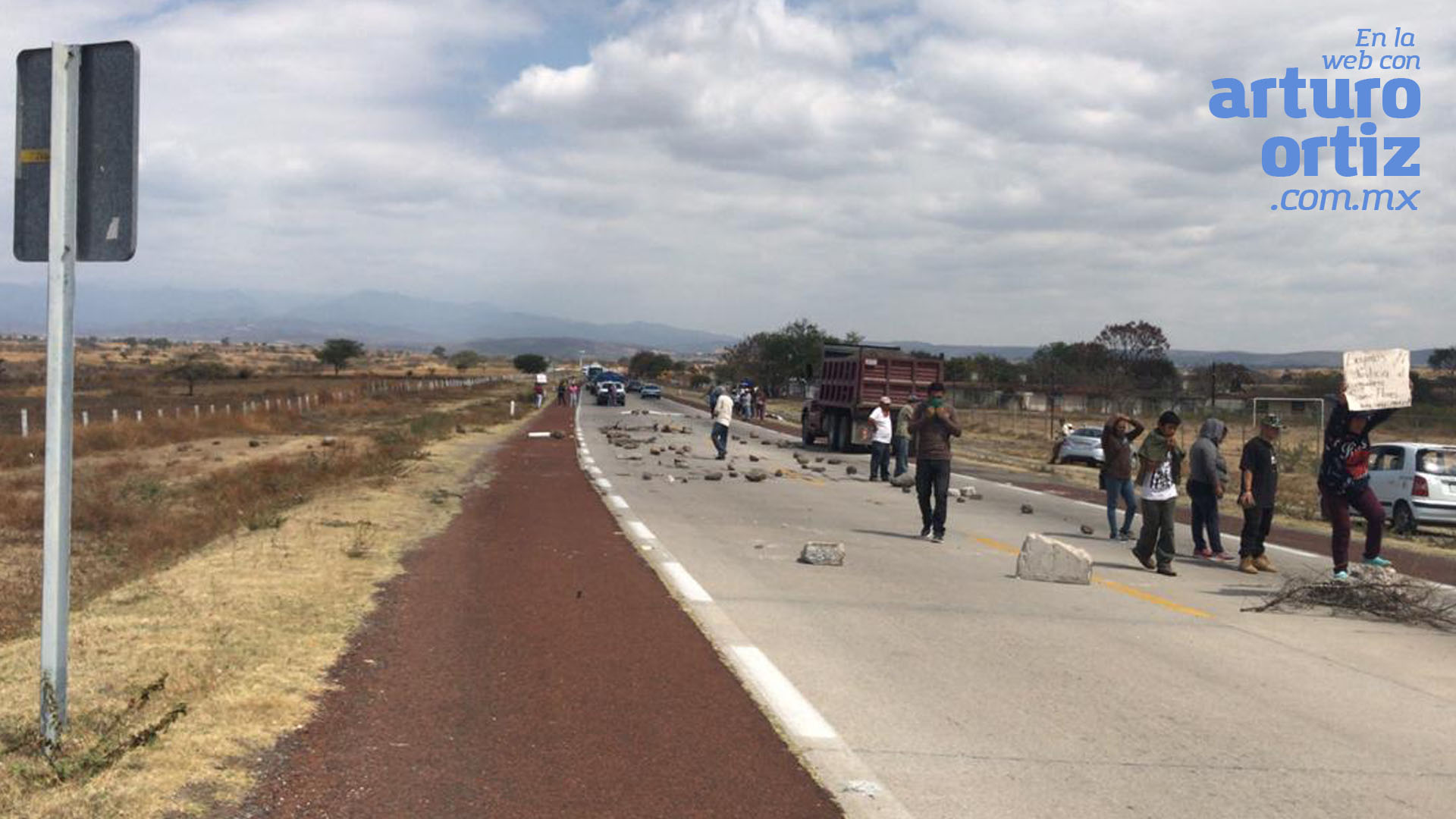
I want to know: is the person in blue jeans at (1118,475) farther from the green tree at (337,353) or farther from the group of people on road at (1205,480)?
the green tree at (337,353)

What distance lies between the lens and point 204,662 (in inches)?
287

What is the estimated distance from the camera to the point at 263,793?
5121mm

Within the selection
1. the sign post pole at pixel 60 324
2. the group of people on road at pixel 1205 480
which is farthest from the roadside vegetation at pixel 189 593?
the group of people on road at pixel 1205 480

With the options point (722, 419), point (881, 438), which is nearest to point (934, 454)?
point (881, 438)

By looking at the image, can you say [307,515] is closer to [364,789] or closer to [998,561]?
[998,561]

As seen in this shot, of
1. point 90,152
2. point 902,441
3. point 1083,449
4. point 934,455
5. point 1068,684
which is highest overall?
point 90,152

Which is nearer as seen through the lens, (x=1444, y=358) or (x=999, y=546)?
(x=999, y=546)

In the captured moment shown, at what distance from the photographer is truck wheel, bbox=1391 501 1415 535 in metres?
19.6

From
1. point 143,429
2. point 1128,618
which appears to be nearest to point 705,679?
point 1128,618

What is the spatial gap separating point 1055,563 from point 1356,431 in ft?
9.62

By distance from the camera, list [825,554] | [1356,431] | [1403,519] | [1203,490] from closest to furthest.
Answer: [1356,431], [825,554], [1203,490], [1403,519]

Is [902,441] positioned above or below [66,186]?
below

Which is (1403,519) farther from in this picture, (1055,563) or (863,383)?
(863,383)

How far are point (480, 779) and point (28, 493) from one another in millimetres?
20651
